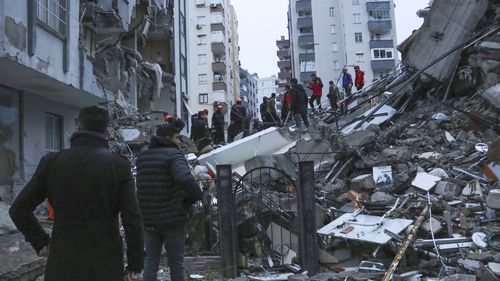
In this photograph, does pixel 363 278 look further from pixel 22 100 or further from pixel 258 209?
pixel 22 100

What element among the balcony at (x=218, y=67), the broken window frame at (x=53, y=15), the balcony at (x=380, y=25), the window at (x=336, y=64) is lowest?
the broken window frame at (x=53, y=15)

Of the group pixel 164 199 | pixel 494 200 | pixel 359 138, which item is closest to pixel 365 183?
pixel 494 200

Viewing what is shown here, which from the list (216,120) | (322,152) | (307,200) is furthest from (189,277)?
(216,120)

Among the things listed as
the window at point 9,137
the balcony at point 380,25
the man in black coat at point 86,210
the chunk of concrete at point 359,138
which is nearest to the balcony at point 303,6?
the balcony at point 380,25

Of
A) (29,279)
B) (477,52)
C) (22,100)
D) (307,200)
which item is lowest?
(29,279)

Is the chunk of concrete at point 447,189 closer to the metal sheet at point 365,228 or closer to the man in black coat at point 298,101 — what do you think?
the metal sheet at point 365,228

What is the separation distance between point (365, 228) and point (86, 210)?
14.7 ft

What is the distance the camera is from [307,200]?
6.05 m

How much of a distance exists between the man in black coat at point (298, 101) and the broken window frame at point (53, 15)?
580 cm

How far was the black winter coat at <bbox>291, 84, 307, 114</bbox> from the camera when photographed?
13.3 meters

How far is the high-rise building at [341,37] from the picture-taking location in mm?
55844

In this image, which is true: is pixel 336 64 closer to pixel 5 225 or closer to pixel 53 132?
pixel 53 132

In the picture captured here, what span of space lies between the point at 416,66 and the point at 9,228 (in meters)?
12.7

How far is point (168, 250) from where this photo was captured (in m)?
4.18
